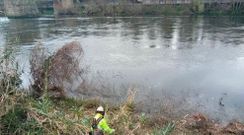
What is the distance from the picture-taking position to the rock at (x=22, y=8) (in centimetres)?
8125

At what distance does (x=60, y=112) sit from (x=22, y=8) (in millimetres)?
76034

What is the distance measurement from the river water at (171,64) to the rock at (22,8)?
36293 mm

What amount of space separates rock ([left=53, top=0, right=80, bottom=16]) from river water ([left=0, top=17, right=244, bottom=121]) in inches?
1239

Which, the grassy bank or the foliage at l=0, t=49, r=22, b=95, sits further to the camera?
the grassy bank

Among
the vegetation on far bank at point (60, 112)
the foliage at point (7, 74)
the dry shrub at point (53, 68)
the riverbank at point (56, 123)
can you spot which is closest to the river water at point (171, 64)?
the foliage at point (7, 74)

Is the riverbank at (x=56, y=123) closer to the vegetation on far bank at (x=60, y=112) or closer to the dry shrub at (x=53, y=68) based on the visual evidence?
the vegetation on far bank at (x=60, y=112)

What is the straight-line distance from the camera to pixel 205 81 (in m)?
23.0

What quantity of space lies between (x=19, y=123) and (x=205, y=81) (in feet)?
50.2

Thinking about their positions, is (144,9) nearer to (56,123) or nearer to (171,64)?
(171,64)

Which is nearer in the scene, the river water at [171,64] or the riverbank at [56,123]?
the riverbank at [56,123]

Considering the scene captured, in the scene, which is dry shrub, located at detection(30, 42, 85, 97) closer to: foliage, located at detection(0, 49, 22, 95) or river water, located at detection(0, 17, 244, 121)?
river water, located at detection(0, 17, 244, 121)

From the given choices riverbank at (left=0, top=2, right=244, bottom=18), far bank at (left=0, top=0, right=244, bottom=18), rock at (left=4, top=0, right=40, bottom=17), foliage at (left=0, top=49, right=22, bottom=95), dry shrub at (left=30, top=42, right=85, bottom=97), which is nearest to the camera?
foliage at (left=0, top=49, right=22, bottom=95)

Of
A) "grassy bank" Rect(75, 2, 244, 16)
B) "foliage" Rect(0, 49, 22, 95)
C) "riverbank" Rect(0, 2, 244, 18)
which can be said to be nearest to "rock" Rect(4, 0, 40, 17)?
"riverbank" Rect(0, 2, 244, 18)

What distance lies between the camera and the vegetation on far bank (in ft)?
34.5
